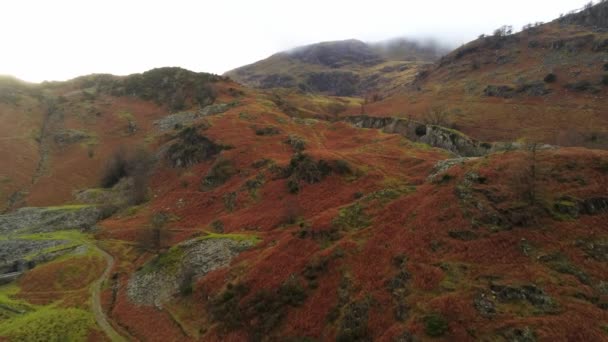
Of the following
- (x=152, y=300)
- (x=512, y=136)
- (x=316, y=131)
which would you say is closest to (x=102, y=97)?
(x=316, y=131)

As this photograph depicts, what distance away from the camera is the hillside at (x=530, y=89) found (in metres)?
109

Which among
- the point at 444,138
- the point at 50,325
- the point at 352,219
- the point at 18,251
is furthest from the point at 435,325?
the point at 18,251

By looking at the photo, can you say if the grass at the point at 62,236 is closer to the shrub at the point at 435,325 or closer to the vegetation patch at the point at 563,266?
the shrub at the point at 435,325

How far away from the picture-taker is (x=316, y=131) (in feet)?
376

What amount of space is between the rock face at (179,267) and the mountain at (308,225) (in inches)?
11.6

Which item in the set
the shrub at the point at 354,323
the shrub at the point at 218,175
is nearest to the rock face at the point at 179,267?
the shrub at the point at 354,323

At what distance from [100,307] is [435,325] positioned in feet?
146

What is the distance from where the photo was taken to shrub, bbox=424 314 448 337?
25.4m

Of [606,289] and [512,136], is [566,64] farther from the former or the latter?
[606,289]

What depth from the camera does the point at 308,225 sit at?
47719 mm

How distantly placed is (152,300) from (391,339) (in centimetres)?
3448

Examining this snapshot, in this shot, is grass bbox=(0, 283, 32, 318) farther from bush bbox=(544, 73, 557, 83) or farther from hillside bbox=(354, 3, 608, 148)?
bush bbox=(544, 73, 557, 83)

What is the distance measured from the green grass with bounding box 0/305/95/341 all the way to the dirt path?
975 mm

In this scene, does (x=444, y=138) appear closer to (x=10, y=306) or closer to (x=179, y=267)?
(x=179, y=267)
